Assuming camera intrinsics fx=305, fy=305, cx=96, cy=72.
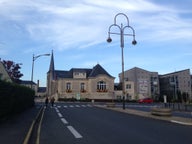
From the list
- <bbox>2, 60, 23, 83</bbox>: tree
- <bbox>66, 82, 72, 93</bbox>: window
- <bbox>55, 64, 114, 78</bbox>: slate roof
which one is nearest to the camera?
<bbox>2, 60, 23, 83</bbox>: tree

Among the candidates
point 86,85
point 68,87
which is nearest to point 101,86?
point 86,85

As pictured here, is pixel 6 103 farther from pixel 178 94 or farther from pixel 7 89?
pixel 178 94

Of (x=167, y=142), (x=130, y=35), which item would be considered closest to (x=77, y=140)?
(x=167, y=142)

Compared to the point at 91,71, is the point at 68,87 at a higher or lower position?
lower

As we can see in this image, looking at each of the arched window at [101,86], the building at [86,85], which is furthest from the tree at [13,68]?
the arched window at [101,86]

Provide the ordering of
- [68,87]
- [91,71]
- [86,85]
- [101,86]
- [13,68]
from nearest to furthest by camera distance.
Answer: [13,68], [68,87], [101,86], [86,85], [91,71]

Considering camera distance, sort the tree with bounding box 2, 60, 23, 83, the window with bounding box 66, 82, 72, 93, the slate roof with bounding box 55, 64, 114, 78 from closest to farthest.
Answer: the tree with bounding box 2, 60, 23, 83 < the window with bounding box 66, 82, 72, 93 < the slate roof with bounding box 55, 64, 114, 78

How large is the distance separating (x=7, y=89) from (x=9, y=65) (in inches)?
2527

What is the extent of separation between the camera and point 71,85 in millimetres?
91688

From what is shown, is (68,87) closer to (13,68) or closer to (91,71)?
(91,71)

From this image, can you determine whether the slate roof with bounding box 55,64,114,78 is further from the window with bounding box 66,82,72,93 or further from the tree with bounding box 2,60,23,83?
the tree with bounding box 2,60,23,83

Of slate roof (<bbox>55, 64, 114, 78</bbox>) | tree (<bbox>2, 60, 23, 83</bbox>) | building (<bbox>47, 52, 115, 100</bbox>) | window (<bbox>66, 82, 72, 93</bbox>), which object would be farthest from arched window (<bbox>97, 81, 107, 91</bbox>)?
tree (<bbox>2, 60, 23, 83</bbox>)

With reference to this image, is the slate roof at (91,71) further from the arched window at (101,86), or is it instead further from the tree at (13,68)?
the tree at (13,68)

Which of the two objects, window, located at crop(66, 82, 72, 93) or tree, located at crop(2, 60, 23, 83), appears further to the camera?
window, located at crop(66, 82, 72, 93)
